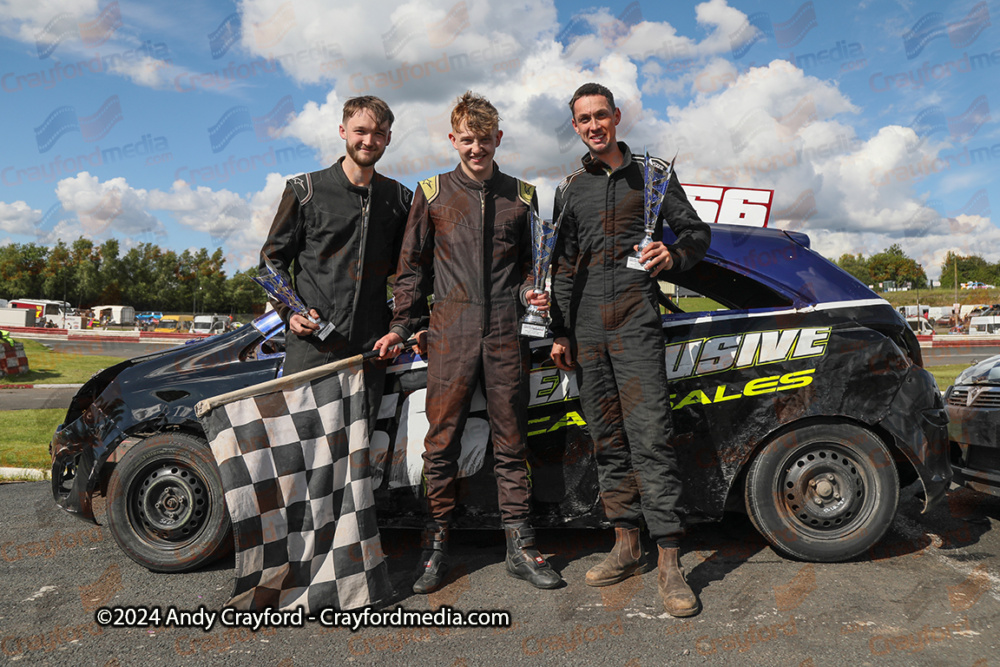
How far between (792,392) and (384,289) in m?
2.08

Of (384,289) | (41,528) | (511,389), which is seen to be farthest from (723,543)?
(41,528)

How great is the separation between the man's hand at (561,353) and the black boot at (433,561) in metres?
0.96

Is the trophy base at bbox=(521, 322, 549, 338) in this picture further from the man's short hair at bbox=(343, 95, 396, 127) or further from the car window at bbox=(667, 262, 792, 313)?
the man's short hair at bbox=(343, 95, 396, 127)

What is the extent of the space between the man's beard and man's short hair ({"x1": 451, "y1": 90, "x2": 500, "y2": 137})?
398mm

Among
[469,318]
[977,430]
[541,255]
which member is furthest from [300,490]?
[977,430]

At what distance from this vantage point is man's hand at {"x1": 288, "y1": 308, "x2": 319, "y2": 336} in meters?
2.79

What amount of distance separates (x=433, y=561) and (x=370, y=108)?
7.10ft

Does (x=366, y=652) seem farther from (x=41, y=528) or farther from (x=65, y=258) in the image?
(x=65, y=258)

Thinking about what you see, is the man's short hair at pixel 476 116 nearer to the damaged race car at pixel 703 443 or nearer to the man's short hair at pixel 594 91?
the man's short hair at pixel 594 91

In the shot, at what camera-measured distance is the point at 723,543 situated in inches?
130

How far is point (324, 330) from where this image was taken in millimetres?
2793

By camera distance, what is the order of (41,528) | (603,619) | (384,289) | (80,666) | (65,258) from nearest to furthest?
(80,666) → (603,619) → (384,289) → (41,528) → (65,258)

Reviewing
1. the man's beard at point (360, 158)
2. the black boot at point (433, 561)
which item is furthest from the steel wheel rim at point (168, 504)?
the man's beard at point (360, 158)

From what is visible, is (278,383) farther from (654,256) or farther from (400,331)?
(654,256)
